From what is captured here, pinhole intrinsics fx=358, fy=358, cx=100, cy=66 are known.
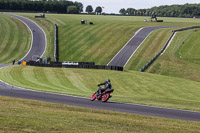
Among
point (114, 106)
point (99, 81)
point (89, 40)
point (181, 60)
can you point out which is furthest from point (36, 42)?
point (114, 106)

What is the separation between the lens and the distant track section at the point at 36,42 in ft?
290

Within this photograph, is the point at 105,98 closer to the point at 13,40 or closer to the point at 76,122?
the point at 76,122

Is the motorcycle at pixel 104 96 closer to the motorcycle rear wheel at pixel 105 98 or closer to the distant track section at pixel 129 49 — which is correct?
the motorcycle rear wheel at pixel 105 98

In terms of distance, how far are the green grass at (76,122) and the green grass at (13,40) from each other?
64.1 meters

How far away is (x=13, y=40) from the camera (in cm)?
9875

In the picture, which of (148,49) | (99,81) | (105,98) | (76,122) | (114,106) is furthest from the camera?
(148,49)

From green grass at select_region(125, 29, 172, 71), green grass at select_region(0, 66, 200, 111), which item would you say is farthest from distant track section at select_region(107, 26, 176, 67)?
green grass at select_region(0, 66, 200, 111)

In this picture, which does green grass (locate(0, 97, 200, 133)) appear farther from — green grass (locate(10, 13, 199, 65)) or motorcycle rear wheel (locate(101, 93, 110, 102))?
green grass (locate(10, 13, 199, 65))

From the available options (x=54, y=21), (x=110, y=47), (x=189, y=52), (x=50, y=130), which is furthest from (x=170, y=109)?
(x=54, y=21)

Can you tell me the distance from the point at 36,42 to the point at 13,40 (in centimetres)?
635

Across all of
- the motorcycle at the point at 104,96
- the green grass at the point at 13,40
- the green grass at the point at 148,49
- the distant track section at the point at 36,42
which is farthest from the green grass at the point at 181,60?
the motorcycle at the point at 104,96

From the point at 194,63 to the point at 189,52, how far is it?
8024mm

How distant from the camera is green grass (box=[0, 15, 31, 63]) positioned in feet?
288

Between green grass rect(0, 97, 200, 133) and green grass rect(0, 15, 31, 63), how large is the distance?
64.1m
